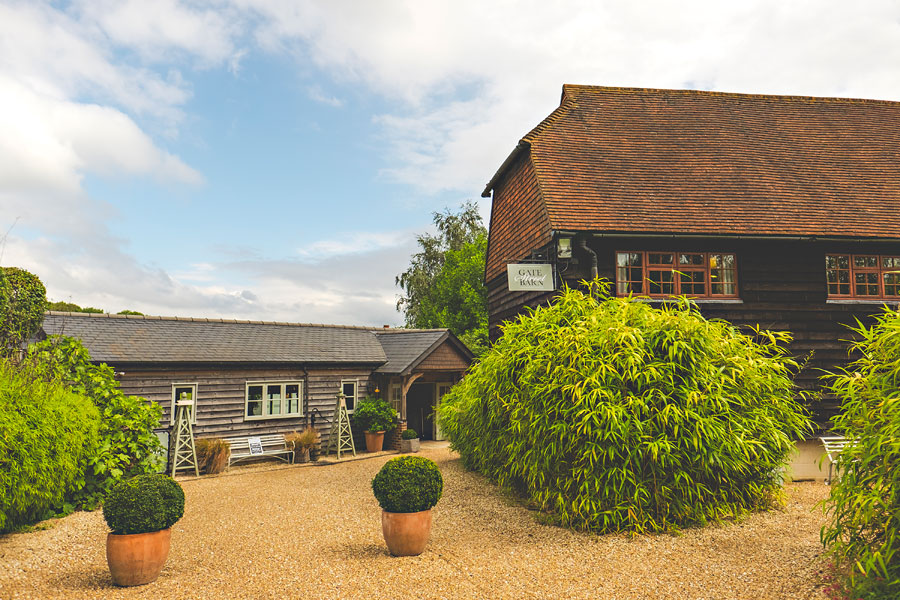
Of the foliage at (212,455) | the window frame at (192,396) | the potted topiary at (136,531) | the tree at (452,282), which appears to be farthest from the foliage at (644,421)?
the tree at (452,282)

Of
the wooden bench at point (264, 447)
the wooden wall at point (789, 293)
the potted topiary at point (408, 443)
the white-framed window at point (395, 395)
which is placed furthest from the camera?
the white-framed window at point (395, 395)

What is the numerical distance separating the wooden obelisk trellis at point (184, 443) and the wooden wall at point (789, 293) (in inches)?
345

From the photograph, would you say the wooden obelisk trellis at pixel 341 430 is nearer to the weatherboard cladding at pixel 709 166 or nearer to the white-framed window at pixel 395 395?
the white-framed window at pixel 395 395

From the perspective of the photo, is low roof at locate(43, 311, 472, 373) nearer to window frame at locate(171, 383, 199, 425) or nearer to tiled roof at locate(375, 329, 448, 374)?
tiled roof at locate(375, 329, 448, 374)

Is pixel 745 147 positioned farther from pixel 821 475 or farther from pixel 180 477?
pixel 180 477

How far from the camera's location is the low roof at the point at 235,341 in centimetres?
1370

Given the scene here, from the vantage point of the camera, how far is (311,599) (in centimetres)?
539

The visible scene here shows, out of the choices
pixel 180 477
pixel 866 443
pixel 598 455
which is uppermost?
pixel 866 443

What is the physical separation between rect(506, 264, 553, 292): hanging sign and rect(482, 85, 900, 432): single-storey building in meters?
0.03

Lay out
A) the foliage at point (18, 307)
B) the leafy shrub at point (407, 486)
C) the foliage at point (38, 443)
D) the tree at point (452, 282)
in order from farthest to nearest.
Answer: the tree at point (452, 282)
the foliage at point (18, 307)
the foliage at point (38, 443)
the leafy shrub at point (407, 486)

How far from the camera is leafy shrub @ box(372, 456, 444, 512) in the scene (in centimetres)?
645

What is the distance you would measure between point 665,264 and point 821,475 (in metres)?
5.13

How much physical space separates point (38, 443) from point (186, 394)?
676 cm

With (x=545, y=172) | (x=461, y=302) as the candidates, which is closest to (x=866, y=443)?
(x=545, y=172)
